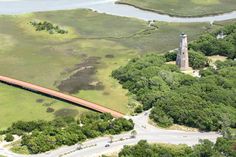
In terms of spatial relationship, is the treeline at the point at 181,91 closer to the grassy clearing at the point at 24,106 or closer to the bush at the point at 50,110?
the grassy clearing at the point at 24,106

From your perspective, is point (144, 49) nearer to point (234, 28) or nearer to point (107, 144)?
point (234, 28)

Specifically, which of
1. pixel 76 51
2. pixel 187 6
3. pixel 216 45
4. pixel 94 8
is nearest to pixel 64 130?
pixel 76 51

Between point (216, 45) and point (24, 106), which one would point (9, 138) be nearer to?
point (24, 106)

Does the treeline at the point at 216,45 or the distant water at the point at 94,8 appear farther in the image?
the distant water at the point at 94,8

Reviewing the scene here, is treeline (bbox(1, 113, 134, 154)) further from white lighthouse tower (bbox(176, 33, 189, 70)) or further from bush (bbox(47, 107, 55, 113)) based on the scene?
white lighthouse tower (bbox(176, 33, 189, 70))

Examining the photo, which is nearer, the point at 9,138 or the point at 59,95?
the point at 9,138

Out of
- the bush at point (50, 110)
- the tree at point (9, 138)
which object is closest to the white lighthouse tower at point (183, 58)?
the bush at point (50, 110)
